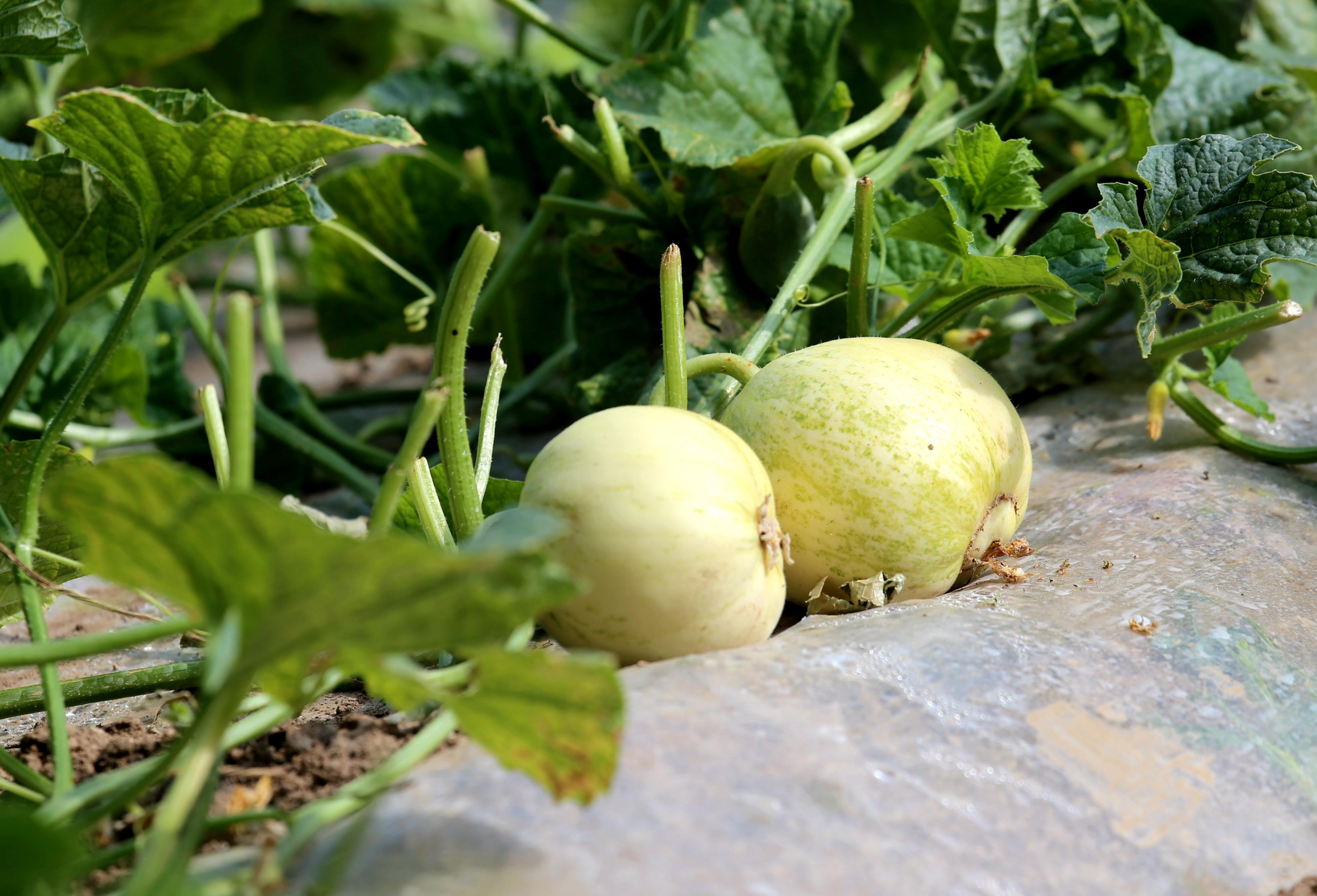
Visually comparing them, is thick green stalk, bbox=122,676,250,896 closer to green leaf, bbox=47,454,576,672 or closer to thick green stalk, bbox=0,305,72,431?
green leaf, bbox=47,454,576,672

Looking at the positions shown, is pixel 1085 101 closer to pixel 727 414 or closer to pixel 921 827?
pixel 727 414

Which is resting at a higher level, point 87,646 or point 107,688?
point 87,646

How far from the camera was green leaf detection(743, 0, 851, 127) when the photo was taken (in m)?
1.55

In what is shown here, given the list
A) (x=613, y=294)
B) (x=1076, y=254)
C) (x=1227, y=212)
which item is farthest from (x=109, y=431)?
(x=1227, y=212)

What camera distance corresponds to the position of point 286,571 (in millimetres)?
570

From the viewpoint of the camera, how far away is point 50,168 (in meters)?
1.16

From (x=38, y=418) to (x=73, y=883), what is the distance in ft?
3.84

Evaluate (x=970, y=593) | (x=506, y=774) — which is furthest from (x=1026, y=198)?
(x=506, y=774)

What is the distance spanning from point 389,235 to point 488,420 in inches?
39.2

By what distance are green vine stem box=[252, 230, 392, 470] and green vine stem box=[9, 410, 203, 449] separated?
0.54 feet

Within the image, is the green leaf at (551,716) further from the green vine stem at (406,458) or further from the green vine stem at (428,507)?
the green vine stem at (428,507)

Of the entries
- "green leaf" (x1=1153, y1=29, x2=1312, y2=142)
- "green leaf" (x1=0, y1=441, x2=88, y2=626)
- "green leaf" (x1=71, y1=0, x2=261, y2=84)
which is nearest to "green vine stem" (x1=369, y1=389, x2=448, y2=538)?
"green leaf" (x1=0, y1=441, x2=88, y2=626)

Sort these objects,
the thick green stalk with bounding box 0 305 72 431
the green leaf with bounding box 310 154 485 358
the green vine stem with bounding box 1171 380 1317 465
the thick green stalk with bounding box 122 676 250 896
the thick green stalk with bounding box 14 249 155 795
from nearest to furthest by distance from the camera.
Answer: the thick green stalk with bounding box 122 676 250 896, the thick green stalk with bounding box 14 249 155 795, the thick green stalk with bounding box 0 305 72 431, the green vine stem with bounding box 1171 380 1317 465, the green leaf with bounding box 310 154 485 358

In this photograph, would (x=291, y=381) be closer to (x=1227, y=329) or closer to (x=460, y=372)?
(x=460, y=372)
